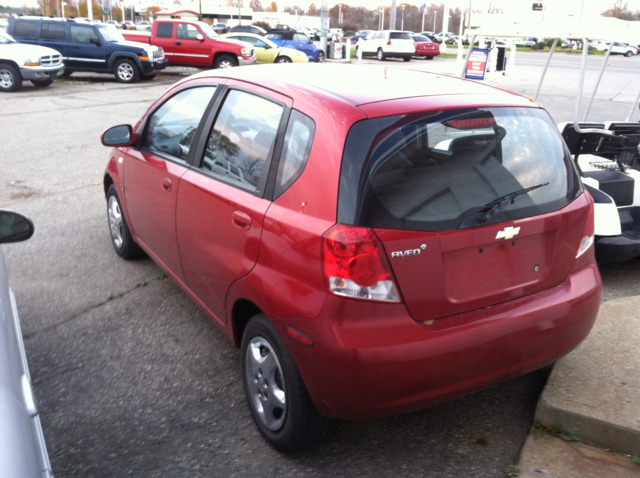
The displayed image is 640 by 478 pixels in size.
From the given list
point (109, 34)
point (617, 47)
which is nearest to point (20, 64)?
point (109, 34)

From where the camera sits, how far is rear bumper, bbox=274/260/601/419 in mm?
2479

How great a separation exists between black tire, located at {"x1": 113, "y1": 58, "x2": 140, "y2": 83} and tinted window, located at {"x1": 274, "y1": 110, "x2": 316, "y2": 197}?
1845 centimetres

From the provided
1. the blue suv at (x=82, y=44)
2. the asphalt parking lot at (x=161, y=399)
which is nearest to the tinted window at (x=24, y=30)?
the blue suv at (x=82, y=44)

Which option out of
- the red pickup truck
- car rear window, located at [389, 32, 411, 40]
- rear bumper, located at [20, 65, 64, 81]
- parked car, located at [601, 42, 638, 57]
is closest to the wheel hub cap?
parked car, located at [601, 42, 638, 57]

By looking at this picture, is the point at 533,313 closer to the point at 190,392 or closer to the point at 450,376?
the point at 450,376

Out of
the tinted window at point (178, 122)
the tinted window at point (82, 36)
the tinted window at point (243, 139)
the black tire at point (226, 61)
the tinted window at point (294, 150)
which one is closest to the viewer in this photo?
the tinted window at point (294, 150)

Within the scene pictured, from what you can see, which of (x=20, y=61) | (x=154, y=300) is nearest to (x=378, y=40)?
(x=20, y=61)

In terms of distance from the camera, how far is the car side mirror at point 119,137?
439 centimetres

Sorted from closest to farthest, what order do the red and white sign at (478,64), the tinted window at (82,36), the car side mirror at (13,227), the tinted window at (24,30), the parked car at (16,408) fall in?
the parked car at (16,408)
the car side mirror at (13,227)
the red and white sign at (478,64)
the tinted window at (24,30)
the tinted window at (82,36)

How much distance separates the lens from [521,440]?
10.1 ft

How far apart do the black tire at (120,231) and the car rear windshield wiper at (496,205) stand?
127 inches

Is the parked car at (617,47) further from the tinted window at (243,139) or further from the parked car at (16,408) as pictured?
the parked car at (16,408)

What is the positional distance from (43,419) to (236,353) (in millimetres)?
1140

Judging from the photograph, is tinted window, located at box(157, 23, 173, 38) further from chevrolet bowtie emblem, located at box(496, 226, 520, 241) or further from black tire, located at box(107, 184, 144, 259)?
chevrolet bowtie emblem, located at box(496, 226, 520, 241)
